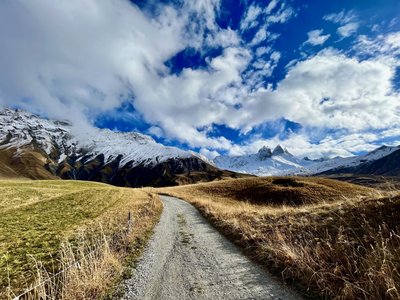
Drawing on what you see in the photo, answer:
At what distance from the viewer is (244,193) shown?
2366 inches

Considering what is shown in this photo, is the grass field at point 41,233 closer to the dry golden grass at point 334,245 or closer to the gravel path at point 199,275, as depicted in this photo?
the gravel path at point 199,275

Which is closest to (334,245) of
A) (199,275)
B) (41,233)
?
(199,275)

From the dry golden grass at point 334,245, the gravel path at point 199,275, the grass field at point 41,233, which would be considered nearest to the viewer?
the dry golden grass at point 334,245

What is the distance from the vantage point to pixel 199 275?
9781 mm

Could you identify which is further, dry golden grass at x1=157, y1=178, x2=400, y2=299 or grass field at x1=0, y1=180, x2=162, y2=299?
grass field at x1=0, y1=180, x2=162, y2=299

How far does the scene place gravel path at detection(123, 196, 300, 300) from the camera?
8.17 m

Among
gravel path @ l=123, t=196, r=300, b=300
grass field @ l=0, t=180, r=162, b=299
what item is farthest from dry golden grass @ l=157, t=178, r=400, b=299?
grass field @ l=0, t=180, r=162, b=299

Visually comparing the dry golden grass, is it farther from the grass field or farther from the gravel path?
the grass field

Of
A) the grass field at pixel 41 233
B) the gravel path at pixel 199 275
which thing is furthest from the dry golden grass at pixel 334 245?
the grass field at pixel 41 233

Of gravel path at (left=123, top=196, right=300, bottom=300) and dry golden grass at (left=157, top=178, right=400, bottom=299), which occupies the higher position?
dry golden grass at (left=157, top=178, right=400, bottom=299)

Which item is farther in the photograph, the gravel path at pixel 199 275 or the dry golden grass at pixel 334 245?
the gravel path at pixel 199 275

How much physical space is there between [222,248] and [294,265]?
4898 millimetres

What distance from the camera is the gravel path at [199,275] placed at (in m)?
8.17

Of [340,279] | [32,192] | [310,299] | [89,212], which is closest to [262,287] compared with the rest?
[310,299]
